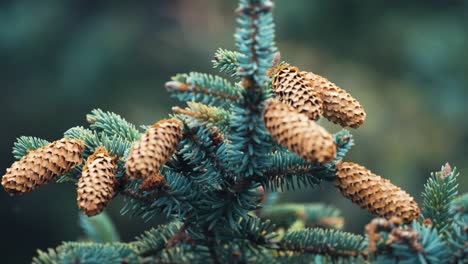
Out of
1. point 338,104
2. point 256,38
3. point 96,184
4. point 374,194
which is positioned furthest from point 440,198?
point 96,184

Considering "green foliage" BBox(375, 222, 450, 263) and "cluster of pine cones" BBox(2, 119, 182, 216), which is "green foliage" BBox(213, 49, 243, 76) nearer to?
"cluster of pine cones" BBox(2, 119, 182, 216)

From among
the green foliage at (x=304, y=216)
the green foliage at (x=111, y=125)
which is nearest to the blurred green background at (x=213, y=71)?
the green foliage at (x=304, y=216)

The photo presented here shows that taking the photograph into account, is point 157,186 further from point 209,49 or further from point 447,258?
point 209,49

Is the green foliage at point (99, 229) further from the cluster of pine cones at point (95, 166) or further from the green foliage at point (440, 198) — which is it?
the green foliage at point (440, 198)

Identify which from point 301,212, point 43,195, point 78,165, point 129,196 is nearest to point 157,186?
point 129,196

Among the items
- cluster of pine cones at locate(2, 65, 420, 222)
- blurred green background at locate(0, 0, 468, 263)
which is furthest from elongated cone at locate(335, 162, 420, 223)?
blurred green background at locate(0, 0, 468, 263)

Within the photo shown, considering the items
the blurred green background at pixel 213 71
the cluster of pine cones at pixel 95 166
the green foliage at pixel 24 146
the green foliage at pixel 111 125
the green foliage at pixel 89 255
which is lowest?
the green foliage at pixel 89 255
